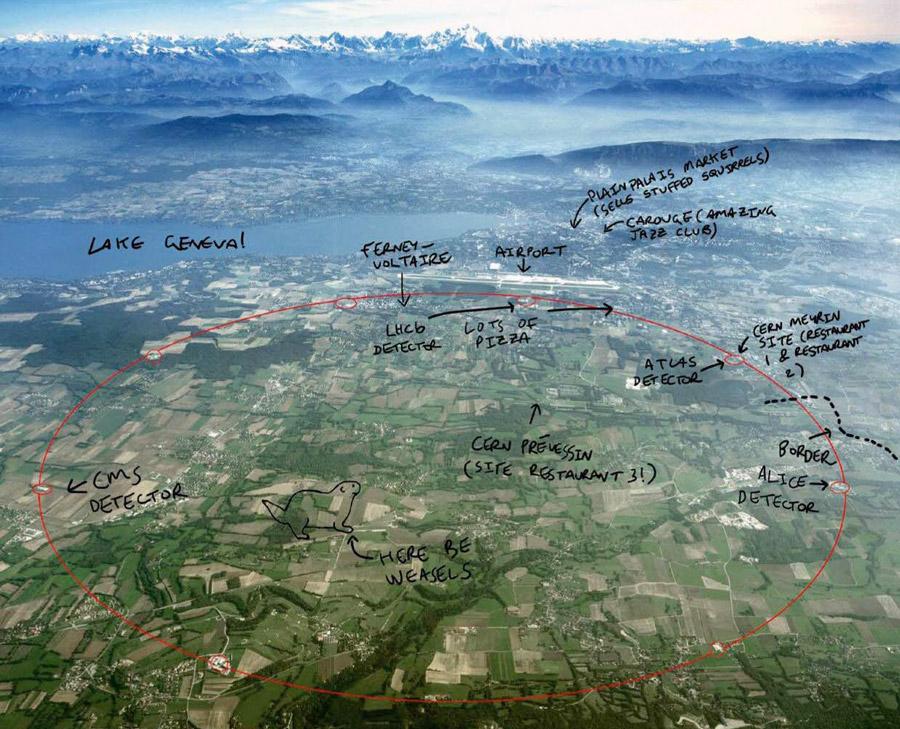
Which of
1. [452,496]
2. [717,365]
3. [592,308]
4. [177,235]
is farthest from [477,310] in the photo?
[177,235]

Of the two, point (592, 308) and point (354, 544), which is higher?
point (592, 308)

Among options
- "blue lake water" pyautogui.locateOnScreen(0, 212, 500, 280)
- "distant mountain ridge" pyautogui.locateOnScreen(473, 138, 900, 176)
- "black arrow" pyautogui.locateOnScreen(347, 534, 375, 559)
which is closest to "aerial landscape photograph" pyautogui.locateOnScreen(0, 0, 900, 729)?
"black arrow" pyautogui.locateOnScreen(347, 534, 375, 559)

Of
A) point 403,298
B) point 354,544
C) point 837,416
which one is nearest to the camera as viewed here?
point 354,544

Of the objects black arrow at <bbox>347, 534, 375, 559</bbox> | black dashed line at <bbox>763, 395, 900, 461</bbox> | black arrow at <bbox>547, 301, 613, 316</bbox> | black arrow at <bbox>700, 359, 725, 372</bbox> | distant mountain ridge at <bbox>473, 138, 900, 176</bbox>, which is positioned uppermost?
distant mountain ridge at <bbox>473, 138, 900, 176</bbox>

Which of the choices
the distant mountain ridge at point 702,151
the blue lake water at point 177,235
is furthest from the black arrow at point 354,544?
the distant mountain ridge at point 702,151

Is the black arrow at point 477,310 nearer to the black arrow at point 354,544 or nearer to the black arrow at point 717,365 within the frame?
the black arrow at point 717,365

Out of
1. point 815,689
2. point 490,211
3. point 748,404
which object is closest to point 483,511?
point 815,689

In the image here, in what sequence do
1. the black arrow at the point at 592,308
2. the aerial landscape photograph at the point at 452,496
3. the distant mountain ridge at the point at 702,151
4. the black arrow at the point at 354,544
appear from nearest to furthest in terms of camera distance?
the aerial landscape photograph at the point at 452,496 → the black arrow at the point at 354,544 → the black arrow at the point at 592,308 → the distant mountain ridge at the point at 702,151

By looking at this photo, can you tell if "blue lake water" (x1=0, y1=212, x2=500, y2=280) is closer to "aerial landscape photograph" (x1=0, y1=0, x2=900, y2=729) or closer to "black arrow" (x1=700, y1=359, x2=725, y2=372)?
"aerial landscape photograph" (x1=0, y1=0, x2=900, y2=729)

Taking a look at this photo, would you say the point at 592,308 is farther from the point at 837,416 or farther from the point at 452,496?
the point at 452,496
